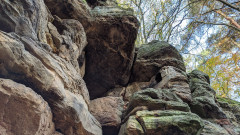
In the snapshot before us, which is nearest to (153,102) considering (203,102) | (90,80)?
(203,102)

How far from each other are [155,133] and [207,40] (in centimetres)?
1142

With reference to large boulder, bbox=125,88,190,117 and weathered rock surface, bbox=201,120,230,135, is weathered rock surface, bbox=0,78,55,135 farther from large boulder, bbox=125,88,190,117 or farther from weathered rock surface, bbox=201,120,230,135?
weathered rock surface, bbox=201,120,230,135

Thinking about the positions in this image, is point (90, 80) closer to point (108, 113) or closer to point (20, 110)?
point (108, 113)

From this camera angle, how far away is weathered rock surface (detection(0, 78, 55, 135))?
4.12 m

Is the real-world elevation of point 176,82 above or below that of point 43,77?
below

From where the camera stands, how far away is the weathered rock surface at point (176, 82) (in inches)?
365

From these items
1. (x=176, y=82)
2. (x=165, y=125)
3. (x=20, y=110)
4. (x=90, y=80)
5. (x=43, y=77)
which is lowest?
(x=90, y=80)

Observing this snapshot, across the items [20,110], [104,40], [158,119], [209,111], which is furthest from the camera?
[104,40]

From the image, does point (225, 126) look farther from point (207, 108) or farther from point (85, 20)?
point (85, 20)

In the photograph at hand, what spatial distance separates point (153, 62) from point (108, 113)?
17.7 feet

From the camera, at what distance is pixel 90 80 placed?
11.6 meters

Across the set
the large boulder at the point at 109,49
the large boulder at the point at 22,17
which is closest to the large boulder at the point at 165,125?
the large boulder at the point at 22,17

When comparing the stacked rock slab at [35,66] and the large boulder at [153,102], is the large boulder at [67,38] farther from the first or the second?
the large boulder at [153,102]

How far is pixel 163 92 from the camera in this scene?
28.0 feet
